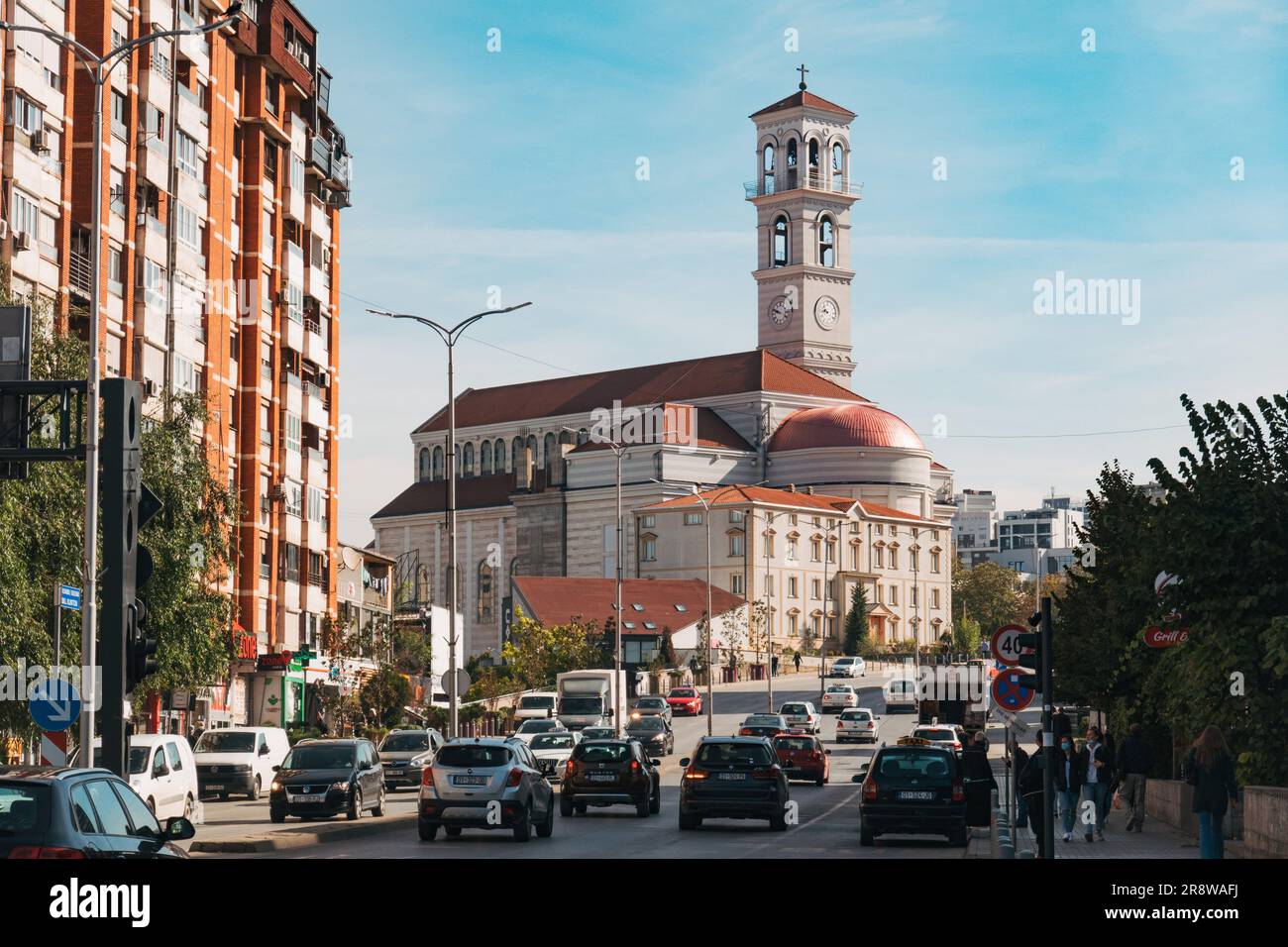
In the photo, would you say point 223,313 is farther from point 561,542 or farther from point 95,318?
point 561,542

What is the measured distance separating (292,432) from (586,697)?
1640 centimetres

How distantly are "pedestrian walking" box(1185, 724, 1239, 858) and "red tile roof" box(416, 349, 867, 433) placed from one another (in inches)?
5932

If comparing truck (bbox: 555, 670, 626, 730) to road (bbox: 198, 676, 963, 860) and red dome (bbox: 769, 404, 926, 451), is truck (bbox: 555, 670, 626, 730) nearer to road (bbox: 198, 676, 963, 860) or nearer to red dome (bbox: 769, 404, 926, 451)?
road (bbox: 198, 676, 963, 860)

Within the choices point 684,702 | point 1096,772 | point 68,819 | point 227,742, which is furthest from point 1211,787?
point 684,702

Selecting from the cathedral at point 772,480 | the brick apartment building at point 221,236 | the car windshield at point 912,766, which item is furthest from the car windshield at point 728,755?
the cathedral at point 772,480

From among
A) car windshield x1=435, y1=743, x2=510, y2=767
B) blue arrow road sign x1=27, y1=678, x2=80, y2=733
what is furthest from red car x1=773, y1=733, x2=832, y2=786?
blue arrow road sign x1=27, y1=678, x2=80, y2=733

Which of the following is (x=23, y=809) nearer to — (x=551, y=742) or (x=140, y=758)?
(x=140, y=758)

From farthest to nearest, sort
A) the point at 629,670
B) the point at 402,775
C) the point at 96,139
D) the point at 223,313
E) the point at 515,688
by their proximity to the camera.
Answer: the point at 629,670, the point at 515,688, the point at 223,313, the point at 402,775, the point at 96,139

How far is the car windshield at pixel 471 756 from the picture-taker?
2927 cm

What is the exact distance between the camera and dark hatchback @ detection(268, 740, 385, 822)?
Answer: 3528cm

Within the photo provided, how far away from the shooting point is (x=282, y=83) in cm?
7162

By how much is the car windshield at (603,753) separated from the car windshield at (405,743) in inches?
579

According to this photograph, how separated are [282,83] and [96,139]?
135 feet
